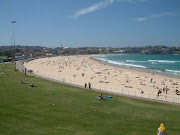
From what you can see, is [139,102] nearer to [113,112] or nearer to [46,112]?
[113,112]

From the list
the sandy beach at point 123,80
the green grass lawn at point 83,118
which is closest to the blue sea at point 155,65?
the sandy beach at point 123,80

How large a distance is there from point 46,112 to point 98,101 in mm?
5558

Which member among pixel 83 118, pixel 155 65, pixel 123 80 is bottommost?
pixel 123 80

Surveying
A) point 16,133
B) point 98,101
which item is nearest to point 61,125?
point 16,133

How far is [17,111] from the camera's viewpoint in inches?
456

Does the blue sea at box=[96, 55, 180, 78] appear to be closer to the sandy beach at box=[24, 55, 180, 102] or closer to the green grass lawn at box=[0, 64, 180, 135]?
the sandy beach at box=[24, 55, 180, 102]

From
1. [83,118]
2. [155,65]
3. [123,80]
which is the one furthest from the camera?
[155,65]

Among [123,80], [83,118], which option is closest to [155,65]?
[123,80]

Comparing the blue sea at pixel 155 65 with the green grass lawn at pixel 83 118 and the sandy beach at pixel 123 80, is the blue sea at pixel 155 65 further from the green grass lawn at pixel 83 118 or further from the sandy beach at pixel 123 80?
the green grass lawn at pixel 83 118

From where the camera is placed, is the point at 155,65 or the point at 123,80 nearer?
the point at 123,80

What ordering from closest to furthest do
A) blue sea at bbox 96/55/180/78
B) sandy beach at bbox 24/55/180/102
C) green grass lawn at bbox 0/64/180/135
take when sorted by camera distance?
green grass lawn at bbox 0/64/180/135
sandy beach at bbox 24/55/180/102
blue sea at bbox 96/55/180/78

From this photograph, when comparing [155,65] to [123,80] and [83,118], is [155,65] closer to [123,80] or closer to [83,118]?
[123,80]

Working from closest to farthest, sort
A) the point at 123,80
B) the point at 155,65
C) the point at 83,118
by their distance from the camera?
the point at 83,118 → the point at 123,80 → the point at 155,65

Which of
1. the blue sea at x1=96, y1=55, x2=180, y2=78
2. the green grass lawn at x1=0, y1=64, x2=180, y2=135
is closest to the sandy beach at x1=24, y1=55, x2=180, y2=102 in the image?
the blue sea at x1=96, y1=55, x2=180, y2=78
